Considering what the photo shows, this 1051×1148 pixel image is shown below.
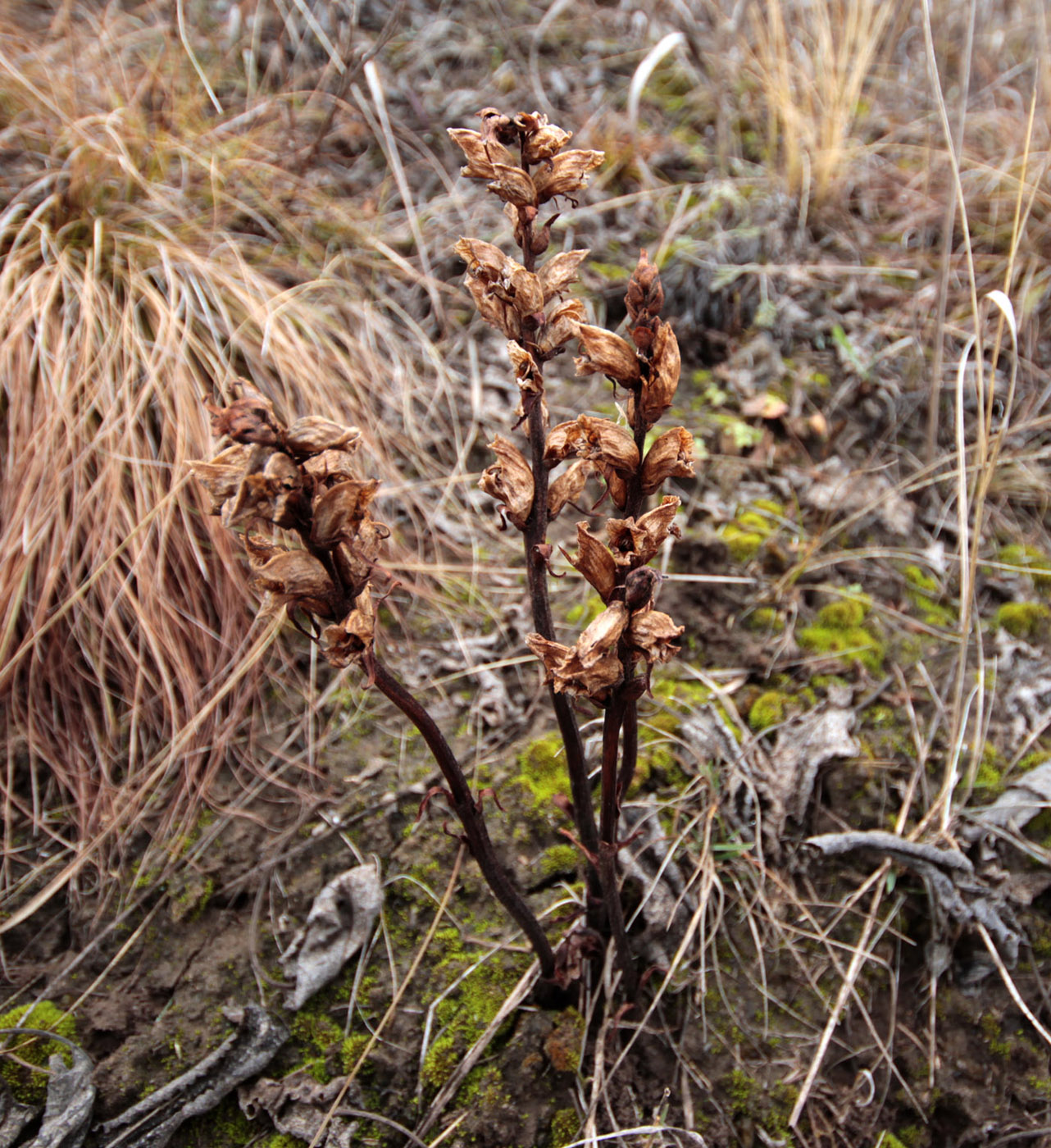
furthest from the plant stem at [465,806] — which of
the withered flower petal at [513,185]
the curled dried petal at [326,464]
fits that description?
the withered flower petal at [513,185]

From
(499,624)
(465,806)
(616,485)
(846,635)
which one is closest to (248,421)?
(616,485)

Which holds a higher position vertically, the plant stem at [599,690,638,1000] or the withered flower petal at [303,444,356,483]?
the withered flower petal at [303,444,356,483]

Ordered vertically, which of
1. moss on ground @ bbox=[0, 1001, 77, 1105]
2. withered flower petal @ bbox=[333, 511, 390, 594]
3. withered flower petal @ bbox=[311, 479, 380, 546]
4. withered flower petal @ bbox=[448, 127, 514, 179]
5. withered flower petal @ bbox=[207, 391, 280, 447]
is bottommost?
moss on ground @ bbox=[0, 1001, 77, 1105]

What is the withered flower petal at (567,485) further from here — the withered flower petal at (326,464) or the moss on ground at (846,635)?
the moss on ground at (846,635)

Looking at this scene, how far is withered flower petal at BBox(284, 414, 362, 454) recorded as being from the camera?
899mm

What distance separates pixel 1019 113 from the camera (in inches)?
133

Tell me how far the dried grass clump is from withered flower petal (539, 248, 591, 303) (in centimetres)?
122

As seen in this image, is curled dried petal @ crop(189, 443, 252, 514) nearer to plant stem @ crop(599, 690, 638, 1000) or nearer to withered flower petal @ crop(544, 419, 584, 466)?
withered flower petal @ crop(544, 419, 584, 466)

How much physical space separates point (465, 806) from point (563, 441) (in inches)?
21.9

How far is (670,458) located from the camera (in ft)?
3.28

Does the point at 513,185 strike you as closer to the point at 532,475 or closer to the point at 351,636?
the point at 532,475

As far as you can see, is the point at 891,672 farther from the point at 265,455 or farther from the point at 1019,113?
the point at 1019,113

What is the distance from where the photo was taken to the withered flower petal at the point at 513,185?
1.02 metres

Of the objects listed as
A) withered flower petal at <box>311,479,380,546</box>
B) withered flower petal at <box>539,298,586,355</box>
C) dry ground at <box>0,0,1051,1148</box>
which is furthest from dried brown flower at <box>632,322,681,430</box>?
dry ground at <box>0,0,1051,1148</box>
